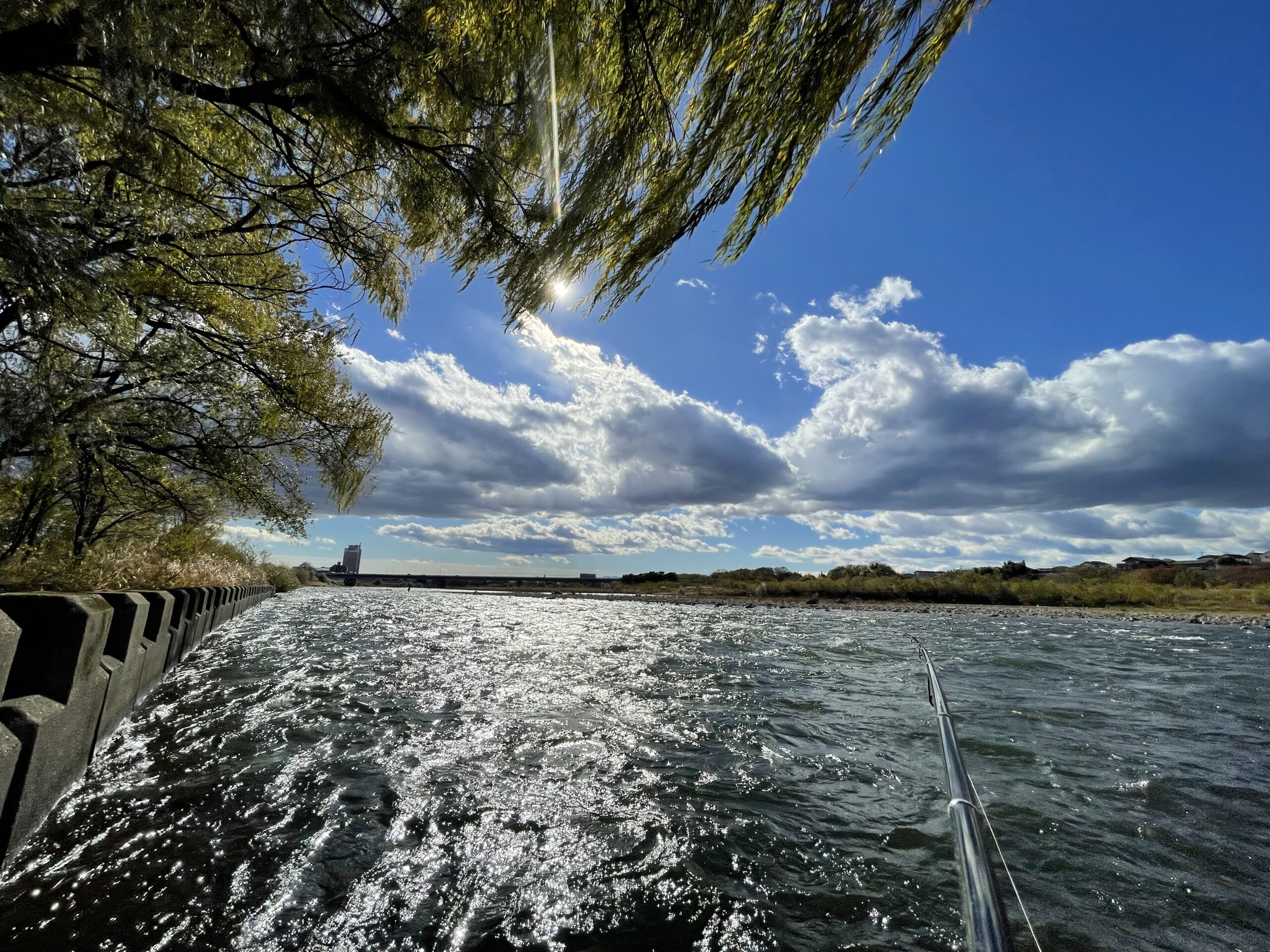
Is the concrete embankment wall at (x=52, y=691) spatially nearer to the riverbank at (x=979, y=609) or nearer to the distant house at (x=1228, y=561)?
the riverbank at (x=979, y=609)

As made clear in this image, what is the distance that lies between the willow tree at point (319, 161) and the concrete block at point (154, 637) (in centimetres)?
187

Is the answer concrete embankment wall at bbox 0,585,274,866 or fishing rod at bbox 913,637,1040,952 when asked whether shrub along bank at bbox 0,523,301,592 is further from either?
fishing rod at bbox 913,637,1040,952

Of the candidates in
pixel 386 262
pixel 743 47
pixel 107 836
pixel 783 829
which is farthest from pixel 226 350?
pixel 783 829

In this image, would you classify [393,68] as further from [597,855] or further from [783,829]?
[783,829]

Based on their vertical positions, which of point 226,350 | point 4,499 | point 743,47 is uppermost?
point 226,350

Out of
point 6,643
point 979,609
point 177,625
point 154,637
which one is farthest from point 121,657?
point 979,609

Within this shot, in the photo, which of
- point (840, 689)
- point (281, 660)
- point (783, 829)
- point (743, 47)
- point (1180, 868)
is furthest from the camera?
point (281, 660)

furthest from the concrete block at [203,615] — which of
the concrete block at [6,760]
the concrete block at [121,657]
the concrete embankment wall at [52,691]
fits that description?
the concrete block at [6,760]

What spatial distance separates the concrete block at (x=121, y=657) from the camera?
417 cm

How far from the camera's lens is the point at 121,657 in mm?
4516

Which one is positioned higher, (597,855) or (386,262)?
(386,262)

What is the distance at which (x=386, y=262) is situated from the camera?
547 centimetres

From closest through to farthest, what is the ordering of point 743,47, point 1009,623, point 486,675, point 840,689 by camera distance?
point 743,47 → point 840,689 → point 486,675 → point 1009,623

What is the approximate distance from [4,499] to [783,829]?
1098 centimetres
